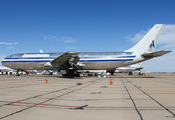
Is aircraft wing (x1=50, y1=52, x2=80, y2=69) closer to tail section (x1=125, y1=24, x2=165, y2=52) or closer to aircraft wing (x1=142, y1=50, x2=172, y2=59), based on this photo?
aircraft wing (x1=142, y1=50, x2=172, y2=59)

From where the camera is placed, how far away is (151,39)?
106 feet

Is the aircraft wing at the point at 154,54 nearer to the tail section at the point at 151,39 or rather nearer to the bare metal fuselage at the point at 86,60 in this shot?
the tail section at the point at 151,39

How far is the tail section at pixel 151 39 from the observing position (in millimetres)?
32031

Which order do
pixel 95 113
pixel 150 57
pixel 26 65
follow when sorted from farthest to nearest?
pixel 26 65
pixel 150 57
pixel 95 113

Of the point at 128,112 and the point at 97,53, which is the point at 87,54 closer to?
the point at 97,53

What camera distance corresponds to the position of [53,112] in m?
5.64

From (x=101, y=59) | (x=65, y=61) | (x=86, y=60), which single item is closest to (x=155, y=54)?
(x=101, y=59)

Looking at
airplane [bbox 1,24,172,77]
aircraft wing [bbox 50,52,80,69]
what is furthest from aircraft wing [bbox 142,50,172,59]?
aircraft wing [bbox 50,52,80,69]

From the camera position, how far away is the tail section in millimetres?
32031

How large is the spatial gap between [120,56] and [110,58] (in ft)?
6.95

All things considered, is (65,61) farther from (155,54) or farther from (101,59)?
(155,54)

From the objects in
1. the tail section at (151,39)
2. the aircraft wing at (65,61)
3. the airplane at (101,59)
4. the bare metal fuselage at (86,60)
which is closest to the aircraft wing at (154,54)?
the airplane at (101,59)

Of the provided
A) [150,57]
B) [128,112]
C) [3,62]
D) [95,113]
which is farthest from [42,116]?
[3,62]

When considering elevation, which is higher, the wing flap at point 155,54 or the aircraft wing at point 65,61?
the wing flap at point 155,54
